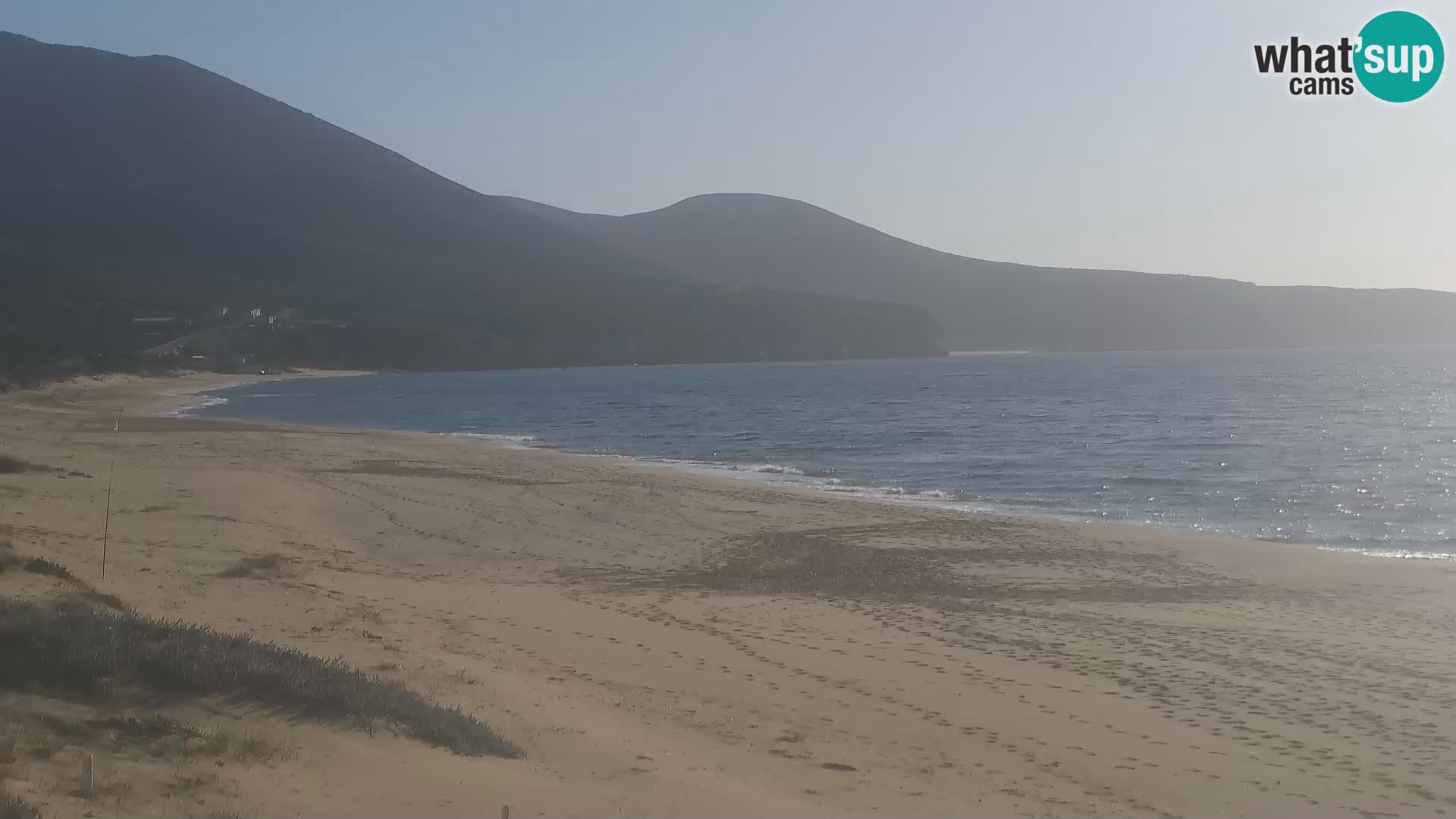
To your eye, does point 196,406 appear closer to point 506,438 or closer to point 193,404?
point 193,404

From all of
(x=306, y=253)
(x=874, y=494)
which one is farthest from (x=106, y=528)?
(x=306, y=253)

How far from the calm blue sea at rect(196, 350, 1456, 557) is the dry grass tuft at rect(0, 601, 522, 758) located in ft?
53.5

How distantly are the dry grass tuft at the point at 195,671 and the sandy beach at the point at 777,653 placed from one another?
0.60 feet

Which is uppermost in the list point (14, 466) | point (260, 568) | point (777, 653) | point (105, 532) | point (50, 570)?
point (14, 466)

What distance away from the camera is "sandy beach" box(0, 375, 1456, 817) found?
5.87 meters

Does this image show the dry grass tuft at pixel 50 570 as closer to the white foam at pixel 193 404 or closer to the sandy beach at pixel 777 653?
the sandy beach at pixel 777 653

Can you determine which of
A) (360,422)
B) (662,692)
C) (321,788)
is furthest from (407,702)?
(360,422)

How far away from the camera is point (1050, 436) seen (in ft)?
127

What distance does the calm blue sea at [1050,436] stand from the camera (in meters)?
22.2

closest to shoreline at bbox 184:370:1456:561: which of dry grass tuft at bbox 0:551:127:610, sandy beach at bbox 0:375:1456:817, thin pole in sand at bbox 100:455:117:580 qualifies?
sandy beach at bbox 0:375:1456:817

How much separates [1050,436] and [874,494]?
17008mm

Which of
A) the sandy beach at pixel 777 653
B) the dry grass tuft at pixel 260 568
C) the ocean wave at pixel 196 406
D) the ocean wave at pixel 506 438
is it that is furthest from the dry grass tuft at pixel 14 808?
the ocean wave at pixel 196 406

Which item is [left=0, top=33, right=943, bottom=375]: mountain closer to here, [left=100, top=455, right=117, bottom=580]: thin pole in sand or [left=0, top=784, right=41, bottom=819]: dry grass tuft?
[left=100, top=455, right=117, bottom=580]: thin pole in sand

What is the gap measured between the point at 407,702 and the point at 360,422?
42116 millimetres
